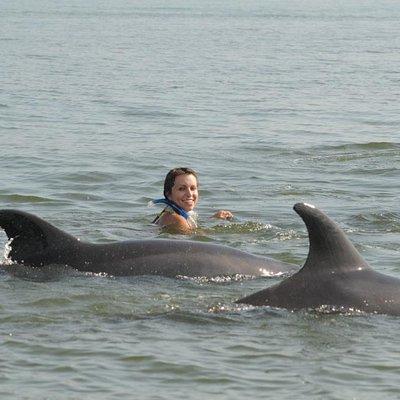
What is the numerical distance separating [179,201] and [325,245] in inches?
207

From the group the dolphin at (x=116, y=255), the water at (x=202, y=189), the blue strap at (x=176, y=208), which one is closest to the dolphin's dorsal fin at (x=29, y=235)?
the dolphin at (x=116, y=255)

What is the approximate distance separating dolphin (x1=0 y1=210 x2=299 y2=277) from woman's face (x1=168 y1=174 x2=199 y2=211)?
2955 mm

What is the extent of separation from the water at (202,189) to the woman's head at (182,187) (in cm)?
48

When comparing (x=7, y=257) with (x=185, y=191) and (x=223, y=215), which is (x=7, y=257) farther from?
(x=223, y=215)

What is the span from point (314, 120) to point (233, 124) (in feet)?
6.11

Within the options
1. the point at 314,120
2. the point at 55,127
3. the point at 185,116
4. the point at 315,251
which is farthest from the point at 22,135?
the point at 315,251

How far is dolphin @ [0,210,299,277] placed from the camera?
1141 centimetres

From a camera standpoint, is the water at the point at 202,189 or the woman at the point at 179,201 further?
the woman at the point at 179,201

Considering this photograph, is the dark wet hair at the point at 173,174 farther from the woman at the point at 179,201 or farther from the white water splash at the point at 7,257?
the white water splash at the point at 7,257

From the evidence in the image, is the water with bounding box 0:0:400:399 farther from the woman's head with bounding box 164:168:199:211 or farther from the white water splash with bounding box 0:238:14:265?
the woman's head with bounding box 164:168:199:211

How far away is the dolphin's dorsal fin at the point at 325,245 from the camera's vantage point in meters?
9.62

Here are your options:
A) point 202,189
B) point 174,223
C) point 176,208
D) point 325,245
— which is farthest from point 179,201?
point 325,245

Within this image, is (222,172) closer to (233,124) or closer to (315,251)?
(233,124)

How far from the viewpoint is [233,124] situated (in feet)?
82.3
